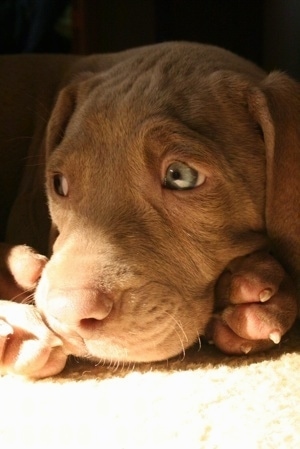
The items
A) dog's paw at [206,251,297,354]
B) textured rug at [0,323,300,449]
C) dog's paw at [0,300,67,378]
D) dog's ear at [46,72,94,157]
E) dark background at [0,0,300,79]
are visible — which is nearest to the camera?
textured rug at [0,323,300,449]

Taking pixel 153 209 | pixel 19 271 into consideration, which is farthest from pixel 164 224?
pixel 19 271

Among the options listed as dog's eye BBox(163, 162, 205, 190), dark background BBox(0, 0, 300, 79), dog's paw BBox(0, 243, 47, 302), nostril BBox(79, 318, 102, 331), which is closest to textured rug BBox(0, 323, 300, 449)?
nostril BBox(79, 318, 102, 331)

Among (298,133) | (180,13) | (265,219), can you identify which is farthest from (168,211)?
(180,13)

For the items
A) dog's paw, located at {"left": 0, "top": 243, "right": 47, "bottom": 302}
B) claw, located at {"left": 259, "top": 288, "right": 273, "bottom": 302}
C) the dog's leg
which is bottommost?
dog's paw, located at {"left": 0, "top": 243, "right": 47, "bottom": 302}

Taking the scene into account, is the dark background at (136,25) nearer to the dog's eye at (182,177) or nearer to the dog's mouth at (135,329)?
the dog's eye at (182,177)

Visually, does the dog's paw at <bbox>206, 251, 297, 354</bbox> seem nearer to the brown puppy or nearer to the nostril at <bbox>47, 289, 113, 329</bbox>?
the brown puppy

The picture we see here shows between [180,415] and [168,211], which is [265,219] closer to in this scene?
[168,211]

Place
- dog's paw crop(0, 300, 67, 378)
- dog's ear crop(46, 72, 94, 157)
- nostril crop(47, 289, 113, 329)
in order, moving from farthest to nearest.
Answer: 1. dog's ear crop(46, 72, 94, 157)
2. dog's paw crop(0, 300, 67, 378)
3. nostril crop(47, 289, 113, 329)

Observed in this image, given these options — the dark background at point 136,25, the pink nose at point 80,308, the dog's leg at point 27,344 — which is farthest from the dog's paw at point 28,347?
the dark background at point 136,25
